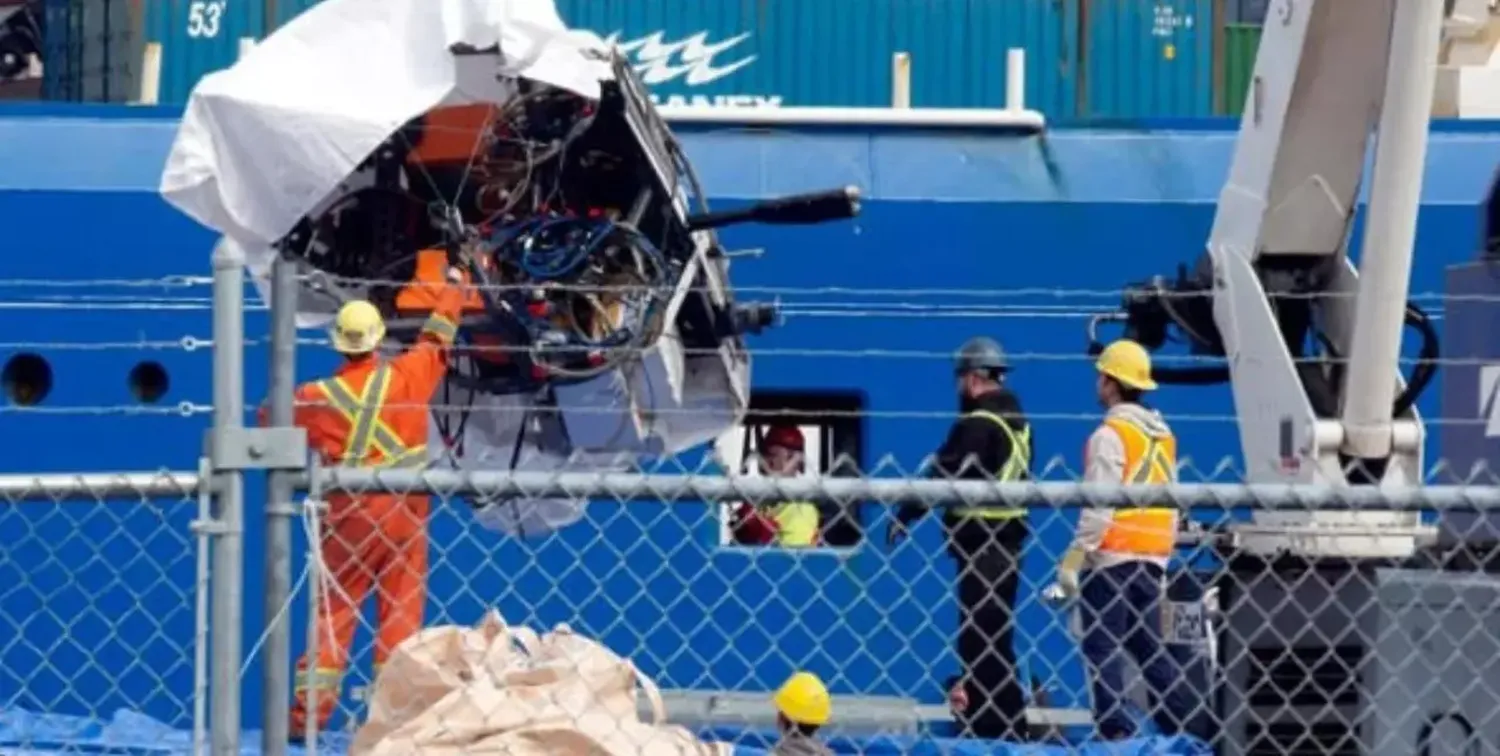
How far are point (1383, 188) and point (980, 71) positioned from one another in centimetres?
581

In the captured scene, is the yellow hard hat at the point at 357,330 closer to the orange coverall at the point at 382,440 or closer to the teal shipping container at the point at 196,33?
the orange coverall at the point at 382,440

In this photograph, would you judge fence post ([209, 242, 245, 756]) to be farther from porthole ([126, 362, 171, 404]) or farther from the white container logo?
the white container logo

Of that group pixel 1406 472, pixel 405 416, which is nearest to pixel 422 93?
pixel 405 416

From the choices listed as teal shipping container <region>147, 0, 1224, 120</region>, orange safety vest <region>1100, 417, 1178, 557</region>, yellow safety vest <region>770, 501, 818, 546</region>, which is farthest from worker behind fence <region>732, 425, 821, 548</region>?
orange safety vest <region>1100, 417, 1178, 557</region>

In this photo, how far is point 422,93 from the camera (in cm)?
813

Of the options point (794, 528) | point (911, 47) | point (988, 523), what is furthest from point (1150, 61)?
point (988, 523)

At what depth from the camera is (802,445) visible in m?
11.4

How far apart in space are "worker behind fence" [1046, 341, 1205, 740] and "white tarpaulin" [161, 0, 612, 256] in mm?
2066

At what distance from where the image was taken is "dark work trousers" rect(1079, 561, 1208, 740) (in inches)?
323

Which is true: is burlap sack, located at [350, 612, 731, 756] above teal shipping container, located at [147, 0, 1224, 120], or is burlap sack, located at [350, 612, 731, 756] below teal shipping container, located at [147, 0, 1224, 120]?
below

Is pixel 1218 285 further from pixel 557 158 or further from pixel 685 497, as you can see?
pixel 685 497

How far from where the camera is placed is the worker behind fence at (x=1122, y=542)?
337 inches

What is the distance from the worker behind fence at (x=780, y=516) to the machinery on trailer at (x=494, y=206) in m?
1.84

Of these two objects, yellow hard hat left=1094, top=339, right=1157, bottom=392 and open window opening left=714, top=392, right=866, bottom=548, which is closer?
A: yellow hard hat left=1094, top=339, right=1157, bottom=392
